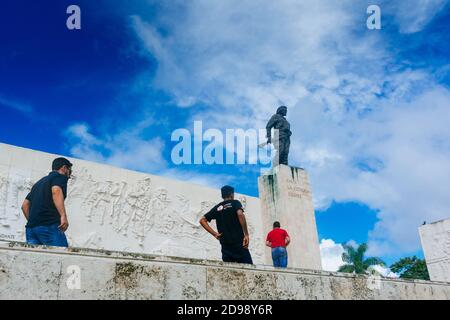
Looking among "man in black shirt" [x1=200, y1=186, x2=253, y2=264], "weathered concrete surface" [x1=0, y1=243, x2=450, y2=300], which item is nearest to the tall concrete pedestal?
"man in black shirt" [x1=200, y1=186, x2=253, y2=264]

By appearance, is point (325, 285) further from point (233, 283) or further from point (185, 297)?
point (185, 297)

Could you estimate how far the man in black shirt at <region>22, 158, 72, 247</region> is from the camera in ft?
12.1

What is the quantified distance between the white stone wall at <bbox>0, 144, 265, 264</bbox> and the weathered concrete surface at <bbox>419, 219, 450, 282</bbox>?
5979 millimetres

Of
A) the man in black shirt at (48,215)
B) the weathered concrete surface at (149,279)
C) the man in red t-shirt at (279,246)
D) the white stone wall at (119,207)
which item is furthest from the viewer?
the white stone wall at (119,207)

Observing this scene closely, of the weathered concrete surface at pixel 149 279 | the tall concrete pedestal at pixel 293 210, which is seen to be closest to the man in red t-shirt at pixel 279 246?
the weathered concrete surface at pixel 149 279

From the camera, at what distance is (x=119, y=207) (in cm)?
1191

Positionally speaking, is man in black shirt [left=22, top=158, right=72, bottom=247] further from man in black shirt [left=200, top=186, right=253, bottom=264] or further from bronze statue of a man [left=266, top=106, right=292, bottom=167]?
bronze statue of a man [left=266, top=106, right=292, bottom=167]

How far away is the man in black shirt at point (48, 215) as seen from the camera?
12.1ft

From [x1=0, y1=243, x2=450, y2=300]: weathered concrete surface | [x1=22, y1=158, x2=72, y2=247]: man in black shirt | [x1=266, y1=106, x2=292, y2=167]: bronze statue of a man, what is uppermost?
[x1=266, y1=106, x2=292, y2=167]: bronze statue of a man

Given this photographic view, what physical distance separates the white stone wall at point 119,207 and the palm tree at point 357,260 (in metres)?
15.6

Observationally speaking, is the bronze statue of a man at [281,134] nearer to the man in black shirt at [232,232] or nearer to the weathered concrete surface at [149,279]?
the man in black shirt at [232,232]

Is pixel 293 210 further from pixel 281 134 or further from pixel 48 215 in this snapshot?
pixel 48 215

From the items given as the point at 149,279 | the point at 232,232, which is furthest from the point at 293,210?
the point at 149,279
